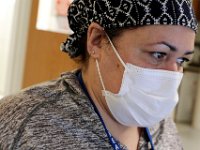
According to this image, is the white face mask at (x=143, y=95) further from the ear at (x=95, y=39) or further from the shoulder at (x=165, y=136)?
the shoulder at (x=165, y=136)

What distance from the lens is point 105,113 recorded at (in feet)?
3.53

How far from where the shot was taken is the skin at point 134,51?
97 centimetres

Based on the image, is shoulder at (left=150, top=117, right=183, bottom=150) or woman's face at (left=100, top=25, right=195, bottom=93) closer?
woman's face at (left=100, top=25, right=195, bottom=93)

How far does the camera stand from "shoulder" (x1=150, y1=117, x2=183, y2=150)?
118 cm

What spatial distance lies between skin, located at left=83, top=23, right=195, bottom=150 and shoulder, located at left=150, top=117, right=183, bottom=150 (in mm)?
170

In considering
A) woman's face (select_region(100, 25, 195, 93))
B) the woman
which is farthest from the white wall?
woman's face (select_region(100, 25, 195, 93))

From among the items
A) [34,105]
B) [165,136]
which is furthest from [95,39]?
[165,136]

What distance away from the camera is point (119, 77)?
101 centimetres

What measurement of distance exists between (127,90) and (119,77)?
4 centimetres

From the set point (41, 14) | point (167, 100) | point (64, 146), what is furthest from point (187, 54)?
point (41, 14)

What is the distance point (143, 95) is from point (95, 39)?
0.19m

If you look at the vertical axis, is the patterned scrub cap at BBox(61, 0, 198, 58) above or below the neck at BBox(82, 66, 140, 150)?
above

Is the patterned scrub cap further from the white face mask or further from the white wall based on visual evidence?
the white wall

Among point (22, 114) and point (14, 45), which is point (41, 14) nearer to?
point (14, 45)
